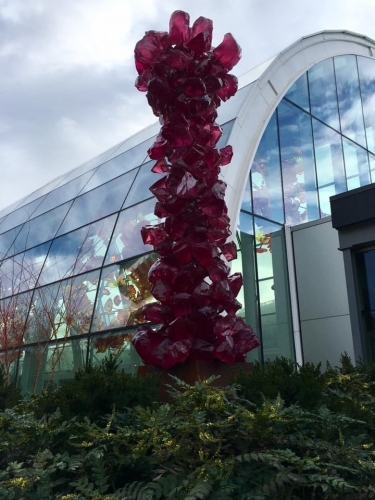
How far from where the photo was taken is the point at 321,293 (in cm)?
1252

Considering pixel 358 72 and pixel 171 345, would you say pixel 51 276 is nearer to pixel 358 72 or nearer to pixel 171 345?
pixel 171 345

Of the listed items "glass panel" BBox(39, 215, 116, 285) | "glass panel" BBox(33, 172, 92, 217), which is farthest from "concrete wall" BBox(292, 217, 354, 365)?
"glass panel" BBox(33, 172, 92, 217)

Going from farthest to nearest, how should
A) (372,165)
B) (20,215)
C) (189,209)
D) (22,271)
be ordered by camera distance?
(20,215), (372,165), (22,271), (189,209)

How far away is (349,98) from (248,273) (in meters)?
7.96

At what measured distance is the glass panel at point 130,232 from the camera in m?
11.2

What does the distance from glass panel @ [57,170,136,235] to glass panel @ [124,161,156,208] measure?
26 cm

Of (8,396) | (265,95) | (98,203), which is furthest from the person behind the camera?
(98,203)

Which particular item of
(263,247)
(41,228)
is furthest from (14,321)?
(263,247)

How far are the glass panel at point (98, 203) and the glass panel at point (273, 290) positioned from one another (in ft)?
11.4

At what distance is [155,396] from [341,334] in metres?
8.77

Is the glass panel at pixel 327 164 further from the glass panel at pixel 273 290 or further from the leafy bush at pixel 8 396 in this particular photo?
the leafy bush at pixel 8 396

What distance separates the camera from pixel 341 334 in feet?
38.7

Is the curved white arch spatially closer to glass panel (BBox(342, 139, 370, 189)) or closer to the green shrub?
glass panel (BBox(342, 139, 370, 189))

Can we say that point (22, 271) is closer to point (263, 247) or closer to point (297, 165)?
point (263, 247)
